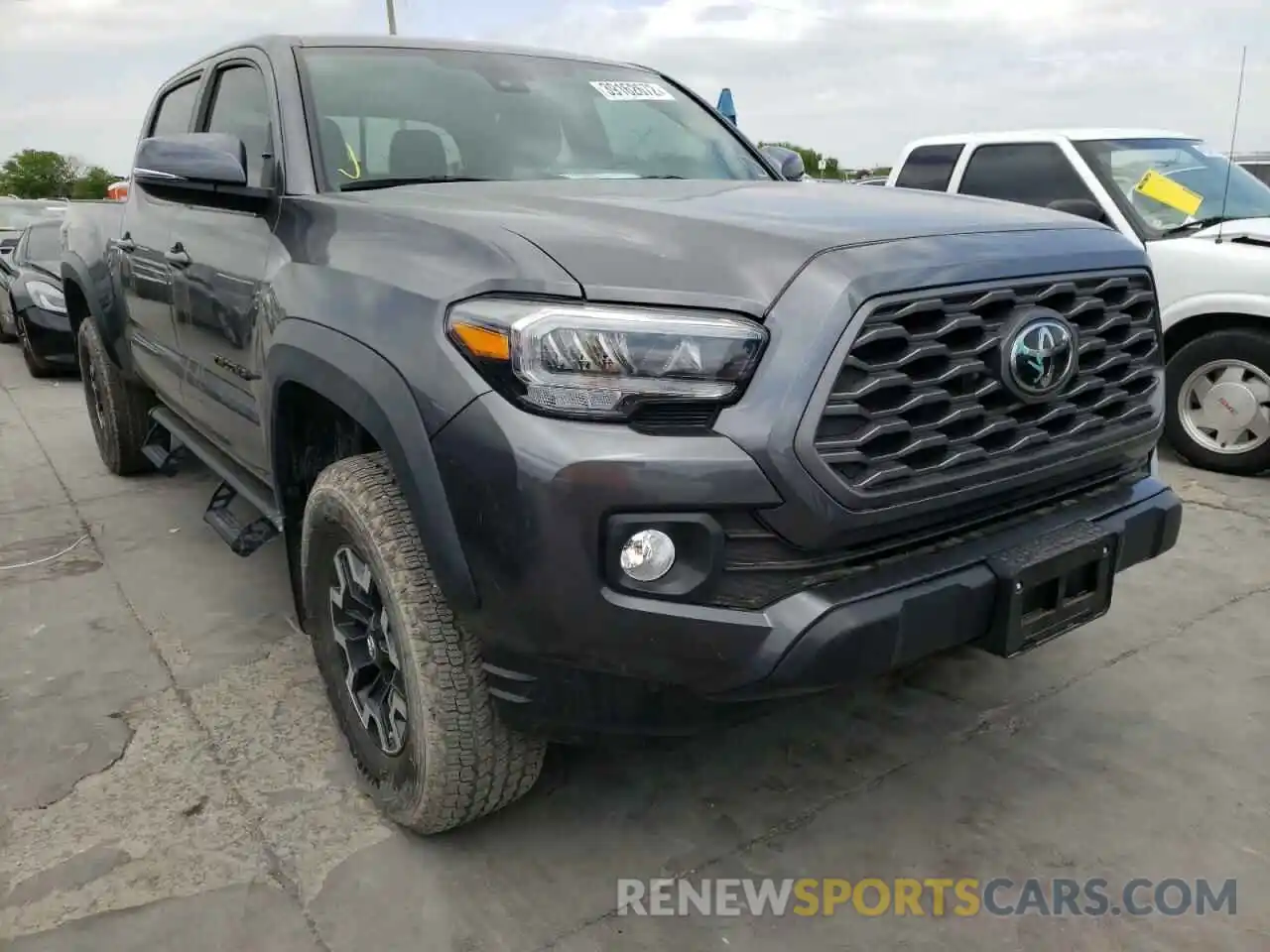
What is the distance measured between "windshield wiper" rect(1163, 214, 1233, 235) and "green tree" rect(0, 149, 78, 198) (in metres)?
71.9

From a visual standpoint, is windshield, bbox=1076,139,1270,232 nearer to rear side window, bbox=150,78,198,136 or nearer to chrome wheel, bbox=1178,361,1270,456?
chrome wheel, bbox=1178,361,1270,456

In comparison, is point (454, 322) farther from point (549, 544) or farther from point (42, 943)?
point (42, 943)

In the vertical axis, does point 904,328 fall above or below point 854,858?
above

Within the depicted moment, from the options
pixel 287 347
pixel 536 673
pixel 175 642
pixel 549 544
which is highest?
pixel 287 347

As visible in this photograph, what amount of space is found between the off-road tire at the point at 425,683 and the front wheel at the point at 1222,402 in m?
4.25

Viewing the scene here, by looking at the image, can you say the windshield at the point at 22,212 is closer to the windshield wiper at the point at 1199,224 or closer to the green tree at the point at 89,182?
the windshield wiper at the point at 1199,224

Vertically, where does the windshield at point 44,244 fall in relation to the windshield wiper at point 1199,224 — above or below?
below

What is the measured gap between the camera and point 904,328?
6.02 feet

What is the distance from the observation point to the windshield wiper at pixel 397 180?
8.76 feet

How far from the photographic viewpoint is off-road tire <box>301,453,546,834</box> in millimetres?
2059

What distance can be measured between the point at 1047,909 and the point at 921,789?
1.49ft

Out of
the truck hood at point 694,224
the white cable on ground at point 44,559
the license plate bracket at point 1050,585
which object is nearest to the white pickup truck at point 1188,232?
the truck hood at point 694,224

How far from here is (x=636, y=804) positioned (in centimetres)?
247

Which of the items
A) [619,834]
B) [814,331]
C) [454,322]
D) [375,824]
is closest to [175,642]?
[375,824]
